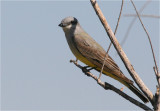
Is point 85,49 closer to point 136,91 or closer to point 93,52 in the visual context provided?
point 93,52

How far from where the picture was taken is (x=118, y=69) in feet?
18.8

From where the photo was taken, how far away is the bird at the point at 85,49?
5781 mm

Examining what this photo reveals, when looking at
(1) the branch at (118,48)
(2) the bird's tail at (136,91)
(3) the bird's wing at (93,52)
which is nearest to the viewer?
(1) the branch at (118,48)

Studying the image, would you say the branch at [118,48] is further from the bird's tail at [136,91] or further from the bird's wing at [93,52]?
the bird's wing at [93,52]

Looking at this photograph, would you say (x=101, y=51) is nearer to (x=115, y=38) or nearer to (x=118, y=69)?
(x=118, y=69)

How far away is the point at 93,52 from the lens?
6.34m

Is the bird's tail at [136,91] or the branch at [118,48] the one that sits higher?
the branch at [118,48]

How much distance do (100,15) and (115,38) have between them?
0.30m

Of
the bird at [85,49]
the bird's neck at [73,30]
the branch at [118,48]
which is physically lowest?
the branch at [118,48]

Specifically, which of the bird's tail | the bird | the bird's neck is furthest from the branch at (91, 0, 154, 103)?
the bird's neck

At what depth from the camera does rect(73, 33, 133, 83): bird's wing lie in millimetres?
5750

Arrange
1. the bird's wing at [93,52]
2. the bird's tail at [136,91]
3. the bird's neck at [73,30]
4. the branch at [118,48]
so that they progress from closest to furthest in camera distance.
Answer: the branch at [118,48] → the bird's tail at [136,91] → the bird's wing at [93,52] → the bird's neck at [73,30]

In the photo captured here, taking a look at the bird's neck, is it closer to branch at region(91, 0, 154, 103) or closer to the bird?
the bird

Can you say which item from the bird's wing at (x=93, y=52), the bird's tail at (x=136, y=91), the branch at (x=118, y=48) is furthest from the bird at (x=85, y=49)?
the branch at (x=118, y=48)
